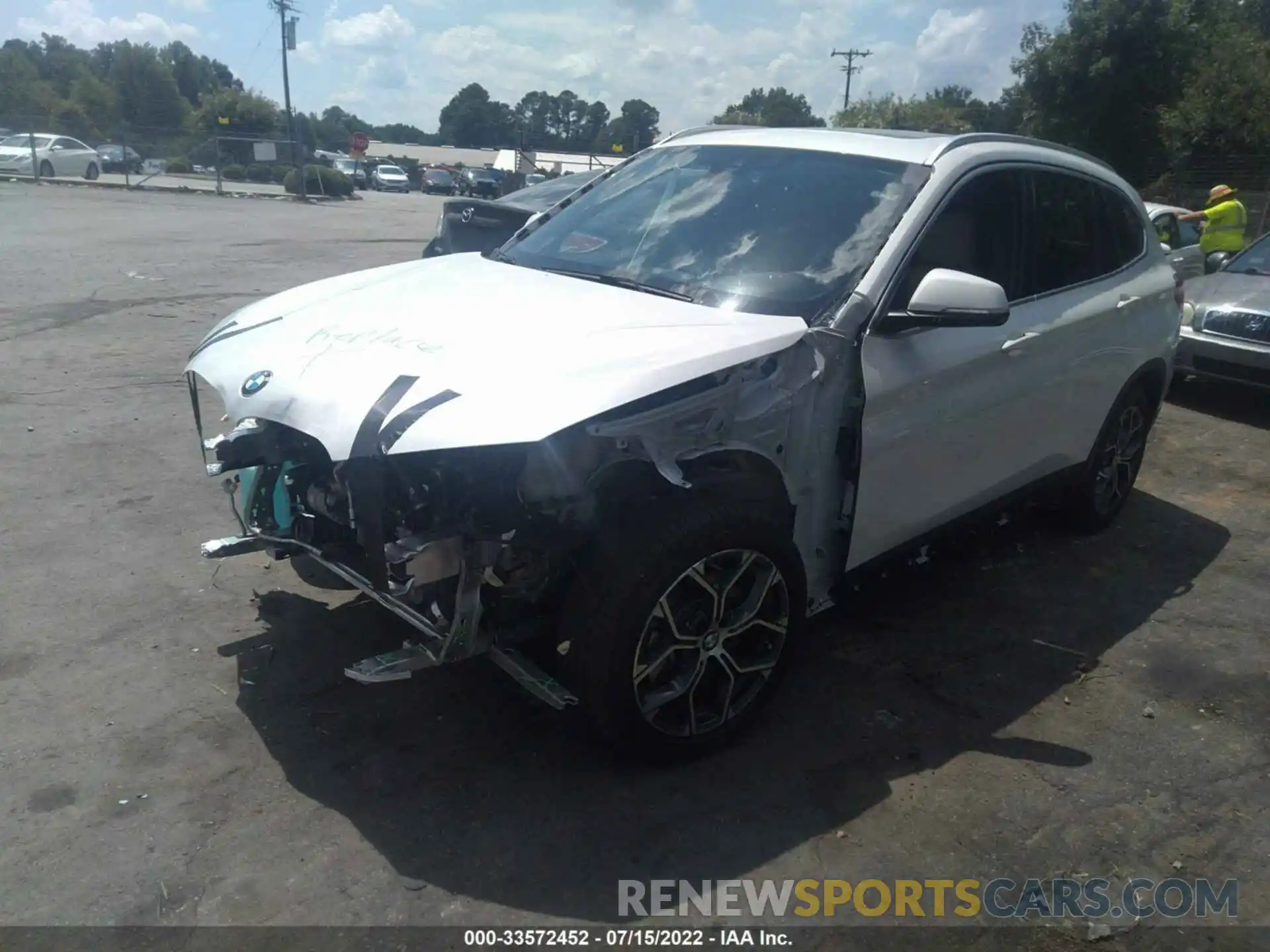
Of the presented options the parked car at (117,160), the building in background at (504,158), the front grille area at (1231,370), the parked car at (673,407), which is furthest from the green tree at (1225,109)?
the parked car at (117,160)

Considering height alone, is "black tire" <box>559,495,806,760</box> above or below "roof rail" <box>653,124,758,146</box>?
below

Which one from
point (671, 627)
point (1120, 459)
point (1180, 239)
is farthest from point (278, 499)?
point (1180, 239)

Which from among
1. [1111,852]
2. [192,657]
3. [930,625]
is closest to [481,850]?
[192,657]

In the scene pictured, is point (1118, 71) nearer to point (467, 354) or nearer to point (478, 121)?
point (467, 354)

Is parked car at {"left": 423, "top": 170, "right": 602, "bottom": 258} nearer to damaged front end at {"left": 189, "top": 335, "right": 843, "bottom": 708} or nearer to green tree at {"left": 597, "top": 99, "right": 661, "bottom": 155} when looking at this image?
damaged front end at {"left": 189, "top": 335, "right": 843, "bottom": 708}

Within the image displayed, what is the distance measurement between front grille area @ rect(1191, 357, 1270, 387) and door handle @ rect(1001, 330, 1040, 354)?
5.01 metres

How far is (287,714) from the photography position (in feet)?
11.6

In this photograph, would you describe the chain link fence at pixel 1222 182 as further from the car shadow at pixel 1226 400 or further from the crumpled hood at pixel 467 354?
the crumpled hood at pixel 467 354

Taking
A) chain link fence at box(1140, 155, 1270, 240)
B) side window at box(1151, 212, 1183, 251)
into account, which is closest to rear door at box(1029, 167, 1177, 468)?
side window at box(1151, 212, 1183, 251)

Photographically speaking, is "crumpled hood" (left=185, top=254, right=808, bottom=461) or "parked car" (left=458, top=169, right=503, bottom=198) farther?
"parked car" (left=458, top=169, right=503, bottom=198)

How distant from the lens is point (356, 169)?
2128 inches

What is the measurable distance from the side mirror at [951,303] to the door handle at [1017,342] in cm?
62

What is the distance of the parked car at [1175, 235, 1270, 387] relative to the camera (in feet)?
26.7

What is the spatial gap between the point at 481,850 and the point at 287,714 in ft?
3.36
